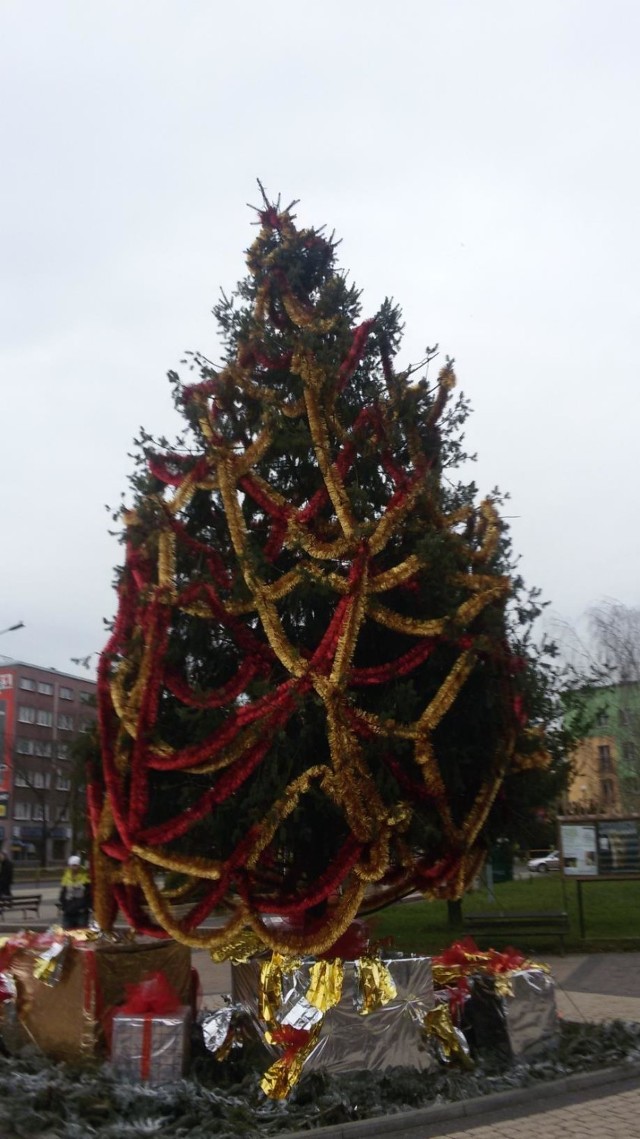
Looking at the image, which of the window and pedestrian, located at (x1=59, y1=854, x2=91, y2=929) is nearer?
pedestrian, located at (x1=59, y1=854, x2=91, y2=929)

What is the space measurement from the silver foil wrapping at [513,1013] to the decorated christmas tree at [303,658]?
3.28ft

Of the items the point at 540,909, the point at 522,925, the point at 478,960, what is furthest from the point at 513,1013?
the point at 540,909

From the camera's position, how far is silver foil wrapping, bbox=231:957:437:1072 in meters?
7.48

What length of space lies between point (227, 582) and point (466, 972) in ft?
12.0

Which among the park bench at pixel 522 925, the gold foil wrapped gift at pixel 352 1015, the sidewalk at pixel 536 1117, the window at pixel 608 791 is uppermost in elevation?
the window at pixel 608 791

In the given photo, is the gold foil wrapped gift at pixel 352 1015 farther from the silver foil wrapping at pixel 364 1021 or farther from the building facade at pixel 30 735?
the building facade at pixel 30 735

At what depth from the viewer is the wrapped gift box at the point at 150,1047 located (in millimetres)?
7367

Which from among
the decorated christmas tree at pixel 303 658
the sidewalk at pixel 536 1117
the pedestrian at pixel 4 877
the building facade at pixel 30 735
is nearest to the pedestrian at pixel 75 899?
the pedestrian at pixel 4 877

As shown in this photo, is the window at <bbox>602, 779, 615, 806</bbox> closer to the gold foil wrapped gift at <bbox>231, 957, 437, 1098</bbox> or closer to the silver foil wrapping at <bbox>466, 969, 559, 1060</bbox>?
the silver foil wrapping at <bbox>466, 969, 559, 1060</bbox>

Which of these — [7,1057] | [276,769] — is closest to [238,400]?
[276,769]

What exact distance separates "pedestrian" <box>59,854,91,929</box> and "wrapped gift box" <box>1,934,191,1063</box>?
323 inches

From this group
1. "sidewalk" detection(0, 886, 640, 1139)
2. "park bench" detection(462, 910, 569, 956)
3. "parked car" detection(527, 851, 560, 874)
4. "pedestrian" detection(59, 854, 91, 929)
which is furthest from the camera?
"parked car" detection(527, 851, 560, 874)

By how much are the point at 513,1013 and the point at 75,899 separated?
10.7 metres

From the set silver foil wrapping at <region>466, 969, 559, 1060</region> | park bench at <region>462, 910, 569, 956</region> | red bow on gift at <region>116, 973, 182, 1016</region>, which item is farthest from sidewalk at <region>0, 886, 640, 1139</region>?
park bench at <region>462, 910, 569, 956</region>
